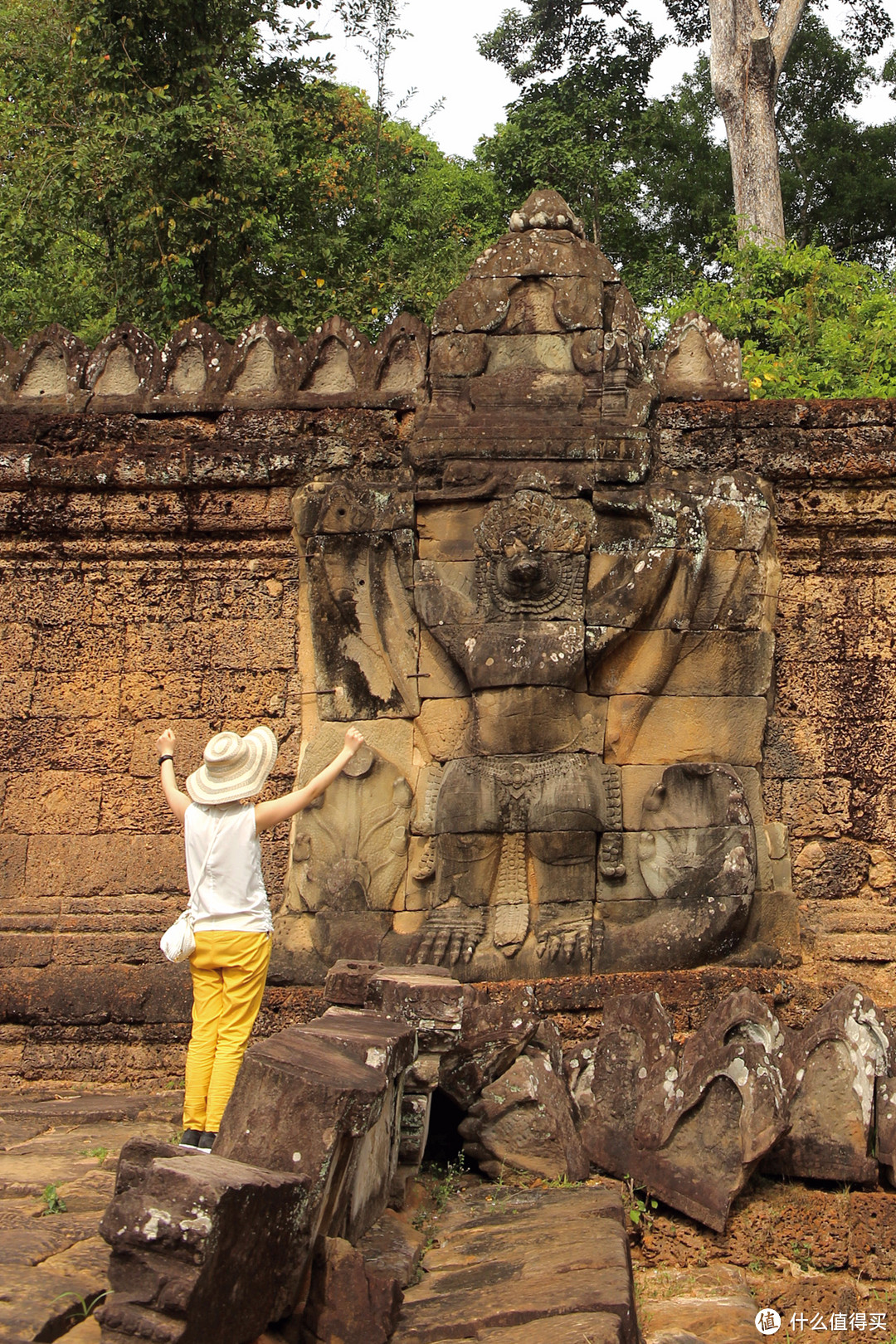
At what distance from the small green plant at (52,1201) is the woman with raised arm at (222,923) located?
21.0 inches

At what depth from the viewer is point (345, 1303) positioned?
3.35 meters

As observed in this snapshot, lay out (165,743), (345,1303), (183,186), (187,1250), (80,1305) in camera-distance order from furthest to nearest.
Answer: (183,186)
(165,743)
(345,1303)
(80,1305)
(187,1250)

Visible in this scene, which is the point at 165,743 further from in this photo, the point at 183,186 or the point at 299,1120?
the point at 183,186

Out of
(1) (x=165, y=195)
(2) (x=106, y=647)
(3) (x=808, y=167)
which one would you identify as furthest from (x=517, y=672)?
(3) (x=808, y=167)

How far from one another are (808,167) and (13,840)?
17.3 metres

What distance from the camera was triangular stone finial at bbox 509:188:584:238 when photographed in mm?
7078

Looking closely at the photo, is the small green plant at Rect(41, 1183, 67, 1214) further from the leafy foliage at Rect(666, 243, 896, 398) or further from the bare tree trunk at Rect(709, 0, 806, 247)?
the bare tree trunk at Rect(709, 0, 806, 247)

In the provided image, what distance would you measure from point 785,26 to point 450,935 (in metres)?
14.4

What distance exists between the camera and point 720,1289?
4.12 m

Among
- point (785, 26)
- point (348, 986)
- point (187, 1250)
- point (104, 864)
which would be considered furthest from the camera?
point (785, 26)

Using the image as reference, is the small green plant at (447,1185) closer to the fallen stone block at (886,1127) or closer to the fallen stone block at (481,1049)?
the fallen stone block at (481,1049)

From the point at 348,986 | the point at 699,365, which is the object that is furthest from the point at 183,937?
the point at 699,365

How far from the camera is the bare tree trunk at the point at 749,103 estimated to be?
15.5m

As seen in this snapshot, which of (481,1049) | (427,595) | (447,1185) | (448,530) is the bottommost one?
(447,1185)
